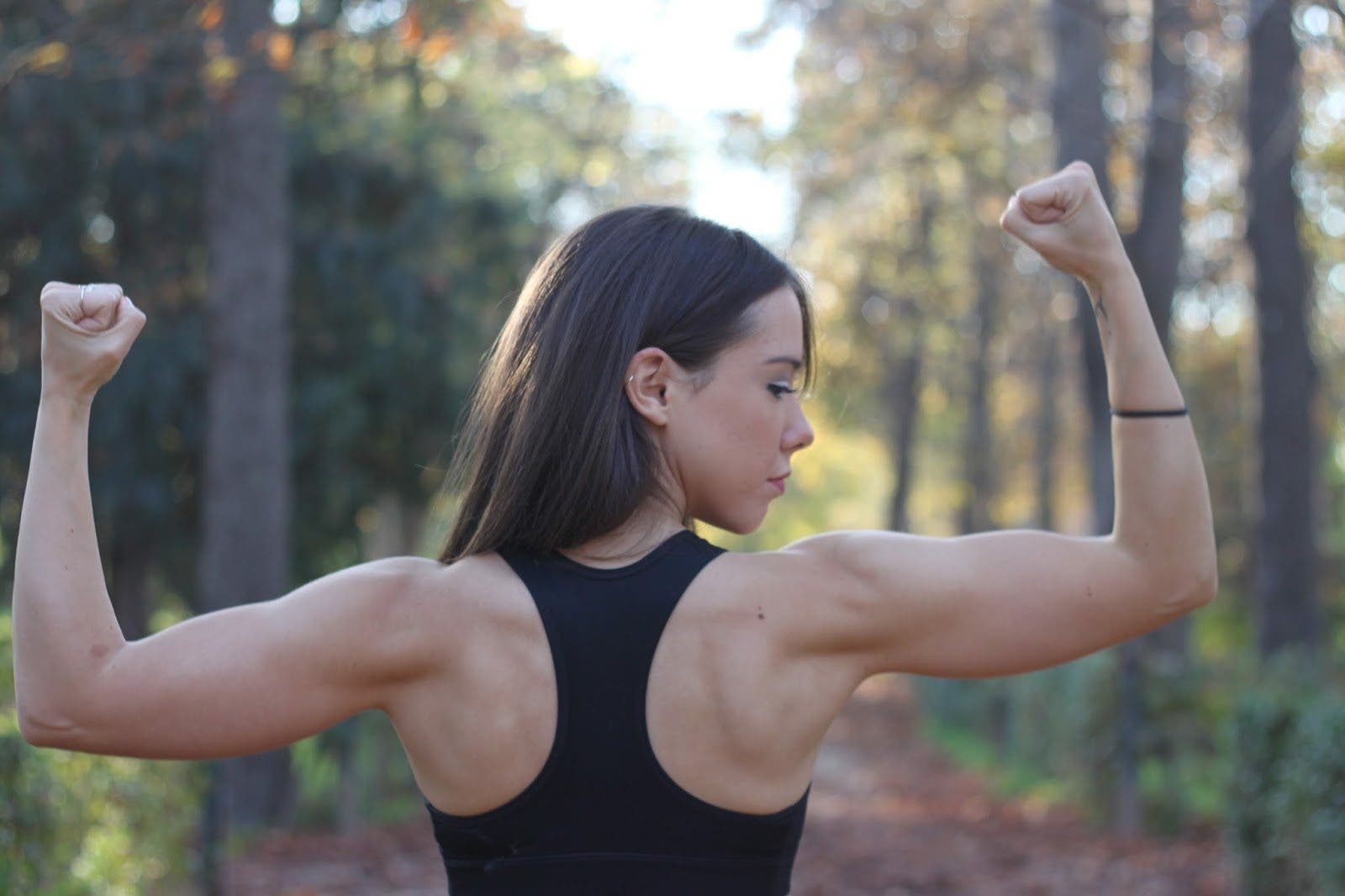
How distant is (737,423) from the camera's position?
2145 mm

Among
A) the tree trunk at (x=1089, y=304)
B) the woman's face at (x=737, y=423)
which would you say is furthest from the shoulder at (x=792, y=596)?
the tree trunk at (x=1089, y=304)

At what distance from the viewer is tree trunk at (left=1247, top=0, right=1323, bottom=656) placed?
11430 mm

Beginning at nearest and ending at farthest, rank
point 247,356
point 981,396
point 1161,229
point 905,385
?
1. point 247,356
2. point 1161,229
3. point 981,396
4. point 905,385

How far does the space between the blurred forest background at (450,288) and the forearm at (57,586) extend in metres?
2.07

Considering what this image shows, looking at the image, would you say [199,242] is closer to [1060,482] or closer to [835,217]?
[835,217]

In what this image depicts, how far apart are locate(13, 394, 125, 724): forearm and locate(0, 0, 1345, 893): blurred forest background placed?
6.79 feet

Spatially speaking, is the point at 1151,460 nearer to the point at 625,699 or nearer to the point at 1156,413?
the point at 1156,413

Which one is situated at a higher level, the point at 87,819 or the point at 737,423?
the point at 737,423

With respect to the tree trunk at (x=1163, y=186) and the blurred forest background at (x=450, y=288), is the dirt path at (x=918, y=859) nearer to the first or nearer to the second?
the blurred forest background at (x=450, y=288)

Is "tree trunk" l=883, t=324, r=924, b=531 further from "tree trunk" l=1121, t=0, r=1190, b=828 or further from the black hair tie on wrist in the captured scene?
the black hair tie on wrist

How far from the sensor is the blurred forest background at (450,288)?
7922 millimetres

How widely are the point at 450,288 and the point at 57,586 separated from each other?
14.9 meters

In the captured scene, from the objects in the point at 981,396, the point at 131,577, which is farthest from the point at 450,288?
the point at 981,396

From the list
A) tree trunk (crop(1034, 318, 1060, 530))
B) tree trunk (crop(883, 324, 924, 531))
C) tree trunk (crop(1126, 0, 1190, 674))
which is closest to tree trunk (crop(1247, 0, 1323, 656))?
tree trunk (crop(1126, 0, 1190, 674))
